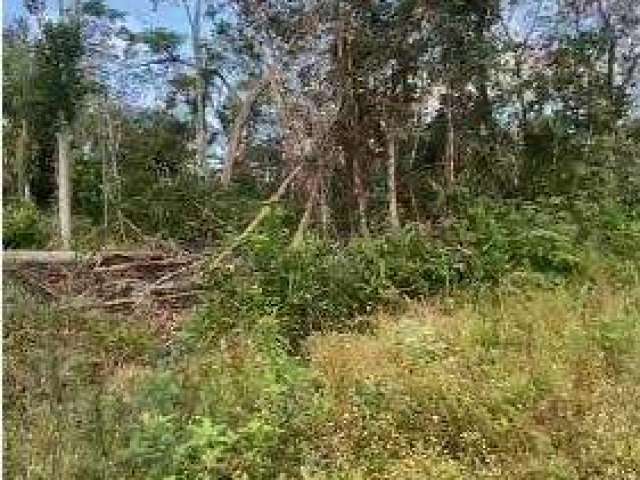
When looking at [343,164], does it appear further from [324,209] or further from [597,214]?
[597,214]

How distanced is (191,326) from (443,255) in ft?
7.98

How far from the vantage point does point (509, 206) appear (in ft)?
31.5

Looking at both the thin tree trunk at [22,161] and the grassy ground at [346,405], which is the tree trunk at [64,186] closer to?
the thin tree trunk at [22,161]

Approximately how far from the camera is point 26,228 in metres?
15.1

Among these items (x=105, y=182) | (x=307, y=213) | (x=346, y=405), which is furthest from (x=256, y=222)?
(x=105, y=182)

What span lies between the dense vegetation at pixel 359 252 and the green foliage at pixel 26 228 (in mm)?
65

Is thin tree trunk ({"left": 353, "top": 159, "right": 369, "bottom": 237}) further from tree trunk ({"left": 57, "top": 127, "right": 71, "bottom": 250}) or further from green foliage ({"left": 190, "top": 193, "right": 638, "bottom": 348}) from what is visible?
tree trunk ({"left": 57, "top": 127, "right": 71, "bottom": 250})

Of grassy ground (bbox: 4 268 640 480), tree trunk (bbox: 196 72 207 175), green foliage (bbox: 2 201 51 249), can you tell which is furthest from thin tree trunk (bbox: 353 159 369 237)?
tree trunk (bbox: 196 72 207 175)

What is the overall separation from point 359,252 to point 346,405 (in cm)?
333

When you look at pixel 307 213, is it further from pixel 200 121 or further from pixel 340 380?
pixel 200 121

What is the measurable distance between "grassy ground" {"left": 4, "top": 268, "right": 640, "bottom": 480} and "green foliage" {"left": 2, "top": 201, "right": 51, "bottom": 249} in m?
8.86

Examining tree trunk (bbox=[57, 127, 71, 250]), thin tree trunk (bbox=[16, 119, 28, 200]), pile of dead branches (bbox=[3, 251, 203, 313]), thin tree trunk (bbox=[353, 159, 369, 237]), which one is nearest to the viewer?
pile of dead branches (bbox=[3, 251, 203, 313])

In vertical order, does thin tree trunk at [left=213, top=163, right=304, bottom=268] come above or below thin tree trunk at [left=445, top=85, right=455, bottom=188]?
below

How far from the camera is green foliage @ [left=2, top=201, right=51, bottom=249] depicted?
47.4 feet
